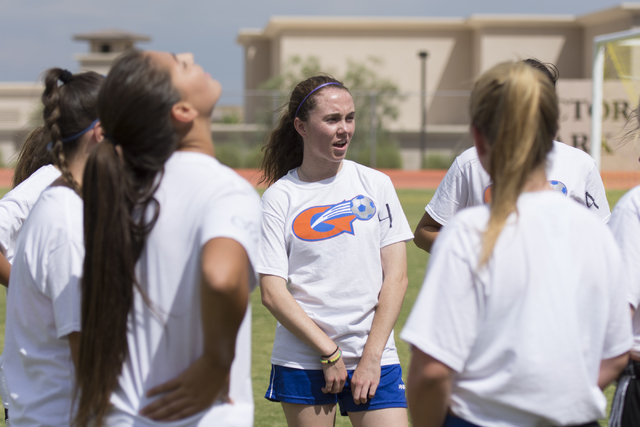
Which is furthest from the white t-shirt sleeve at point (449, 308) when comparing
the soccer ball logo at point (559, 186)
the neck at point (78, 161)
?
the soccer ball logo at point (559, 186)

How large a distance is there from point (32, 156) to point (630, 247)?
98.8 inches

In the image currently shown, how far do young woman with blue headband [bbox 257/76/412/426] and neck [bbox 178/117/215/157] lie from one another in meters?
1.18

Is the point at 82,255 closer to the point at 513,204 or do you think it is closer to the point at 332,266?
the point at 513,204

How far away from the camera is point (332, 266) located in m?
2.73

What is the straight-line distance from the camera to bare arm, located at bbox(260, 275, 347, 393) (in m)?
2.63

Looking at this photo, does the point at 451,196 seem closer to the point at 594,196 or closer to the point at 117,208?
the point at 594,196

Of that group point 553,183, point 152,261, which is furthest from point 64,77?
point 553,183

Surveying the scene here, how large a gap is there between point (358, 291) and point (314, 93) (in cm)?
91

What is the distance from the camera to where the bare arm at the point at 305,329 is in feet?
8.63

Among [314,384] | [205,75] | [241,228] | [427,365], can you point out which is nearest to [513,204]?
[427,365]

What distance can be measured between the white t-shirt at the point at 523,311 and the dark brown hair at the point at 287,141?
1692mm

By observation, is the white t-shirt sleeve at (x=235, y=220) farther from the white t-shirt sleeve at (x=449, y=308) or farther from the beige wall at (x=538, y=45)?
the beige wall at (x=538, y=45)

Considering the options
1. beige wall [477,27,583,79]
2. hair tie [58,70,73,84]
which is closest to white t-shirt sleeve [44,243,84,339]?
hair tie [58,70,73,84]

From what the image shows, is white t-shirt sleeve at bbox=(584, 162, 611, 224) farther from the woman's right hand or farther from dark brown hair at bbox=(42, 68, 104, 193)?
dark brown hair at bbox=(42, 68, 104, 193)
